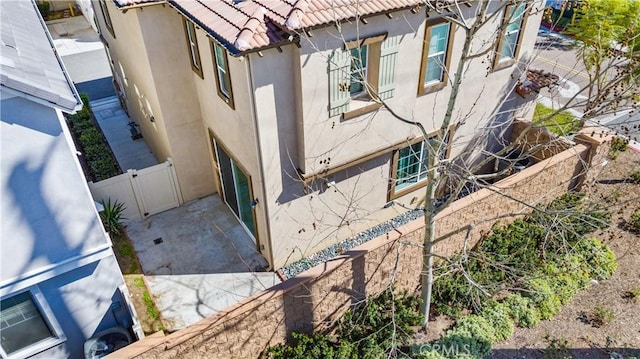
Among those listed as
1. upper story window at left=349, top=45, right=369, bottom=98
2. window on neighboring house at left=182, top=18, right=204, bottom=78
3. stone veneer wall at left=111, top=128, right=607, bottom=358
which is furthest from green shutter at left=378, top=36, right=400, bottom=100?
window on neighboring house at left=182, top=18, right=204, bottom=78

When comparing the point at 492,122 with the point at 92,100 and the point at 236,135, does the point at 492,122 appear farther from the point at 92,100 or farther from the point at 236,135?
the point at 92,100

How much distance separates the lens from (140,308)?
11242 millimetres

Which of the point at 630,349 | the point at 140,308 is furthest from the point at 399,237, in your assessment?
the point at 140,308

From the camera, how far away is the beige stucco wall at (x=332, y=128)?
9562 millimetres

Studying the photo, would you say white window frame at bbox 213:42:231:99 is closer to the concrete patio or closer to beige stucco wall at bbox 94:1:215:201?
beige stucco wall at bbox 94:1:215:201

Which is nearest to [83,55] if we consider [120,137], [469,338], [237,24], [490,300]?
[120,137]

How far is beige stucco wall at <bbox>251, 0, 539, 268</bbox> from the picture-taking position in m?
9.56

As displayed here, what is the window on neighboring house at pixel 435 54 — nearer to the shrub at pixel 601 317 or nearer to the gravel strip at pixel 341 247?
the gravel strip at pixel 341 247

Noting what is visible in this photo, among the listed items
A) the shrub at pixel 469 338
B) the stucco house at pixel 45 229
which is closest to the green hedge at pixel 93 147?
the stucco house at pixel 45 229

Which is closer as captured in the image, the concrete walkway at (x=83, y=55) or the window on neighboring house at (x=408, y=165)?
the window on neighboring house at (x=408, y=165)

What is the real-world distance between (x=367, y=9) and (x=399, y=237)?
189 inches

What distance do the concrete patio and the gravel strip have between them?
53cm

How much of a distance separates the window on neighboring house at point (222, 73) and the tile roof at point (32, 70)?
304 cm

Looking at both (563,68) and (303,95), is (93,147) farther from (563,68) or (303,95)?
(563,68)
